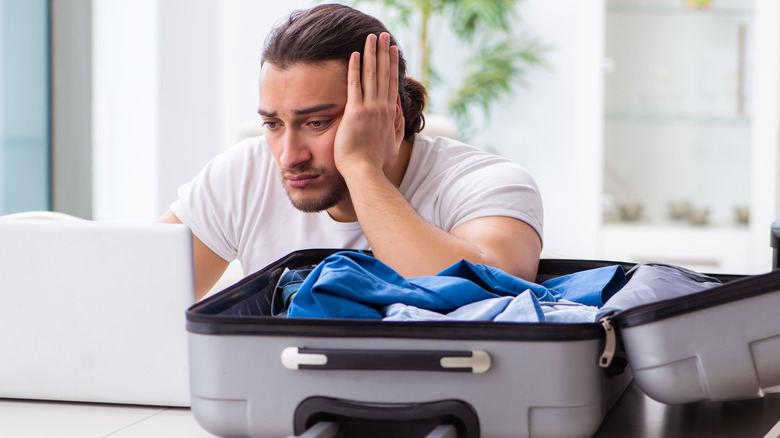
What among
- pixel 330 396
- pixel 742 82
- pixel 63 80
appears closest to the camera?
pixel 330 396

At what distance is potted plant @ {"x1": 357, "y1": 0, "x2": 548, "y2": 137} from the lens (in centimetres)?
359

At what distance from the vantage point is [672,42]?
3.52 meters

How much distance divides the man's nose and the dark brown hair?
0.12m

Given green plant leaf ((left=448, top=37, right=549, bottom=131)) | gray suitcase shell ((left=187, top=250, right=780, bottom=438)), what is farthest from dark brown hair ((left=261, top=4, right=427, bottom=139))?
green plant leaf ((left=448, top=37, right=549, bottom=131))

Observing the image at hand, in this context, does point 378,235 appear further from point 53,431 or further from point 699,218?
point 699,218

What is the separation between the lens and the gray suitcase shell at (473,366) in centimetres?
58

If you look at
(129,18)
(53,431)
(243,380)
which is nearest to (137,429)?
(53,431)

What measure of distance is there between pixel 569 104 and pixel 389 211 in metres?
2.88

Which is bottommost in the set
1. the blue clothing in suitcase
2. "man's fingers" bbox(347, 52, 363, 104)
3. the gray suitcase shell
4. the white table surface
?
the white table surface

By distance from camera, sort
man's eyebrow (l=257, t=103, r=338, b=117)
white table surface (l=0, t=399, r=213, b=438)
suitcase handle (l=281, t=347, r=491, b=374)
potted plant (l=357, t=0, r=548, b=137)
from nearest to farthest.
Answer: suitcase handle (l=281, t=347, r=491, b=374)
white table surface (l=0, t=399, r=213, b=438)
man's eyebrow (l=257, t=103, r=338, b=117)
potted plant (l=357, t=0, r=548, b=137)

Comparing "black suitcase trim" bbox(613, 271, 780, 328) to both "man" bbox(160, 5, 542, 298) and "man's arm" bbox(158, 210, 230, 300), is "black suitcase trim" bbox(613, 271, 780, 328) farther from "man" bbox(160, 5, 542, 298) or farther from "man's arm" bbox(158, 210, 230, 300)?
"man's arm" bbox(158, 210, 230, 300)

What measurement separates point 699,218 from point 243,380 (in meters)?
3.24

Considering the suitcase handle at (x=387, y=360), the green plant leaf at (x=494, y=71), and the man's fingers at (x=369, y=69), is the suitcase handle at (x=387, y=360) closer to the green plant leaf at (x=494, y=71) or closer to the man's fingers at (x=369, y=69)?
the man's fingers at (x=369, y=69)

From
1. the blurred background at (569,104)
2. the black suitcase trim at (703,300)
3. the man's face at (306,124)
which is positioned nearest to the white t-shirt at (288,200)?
the man's face at (306,124)
